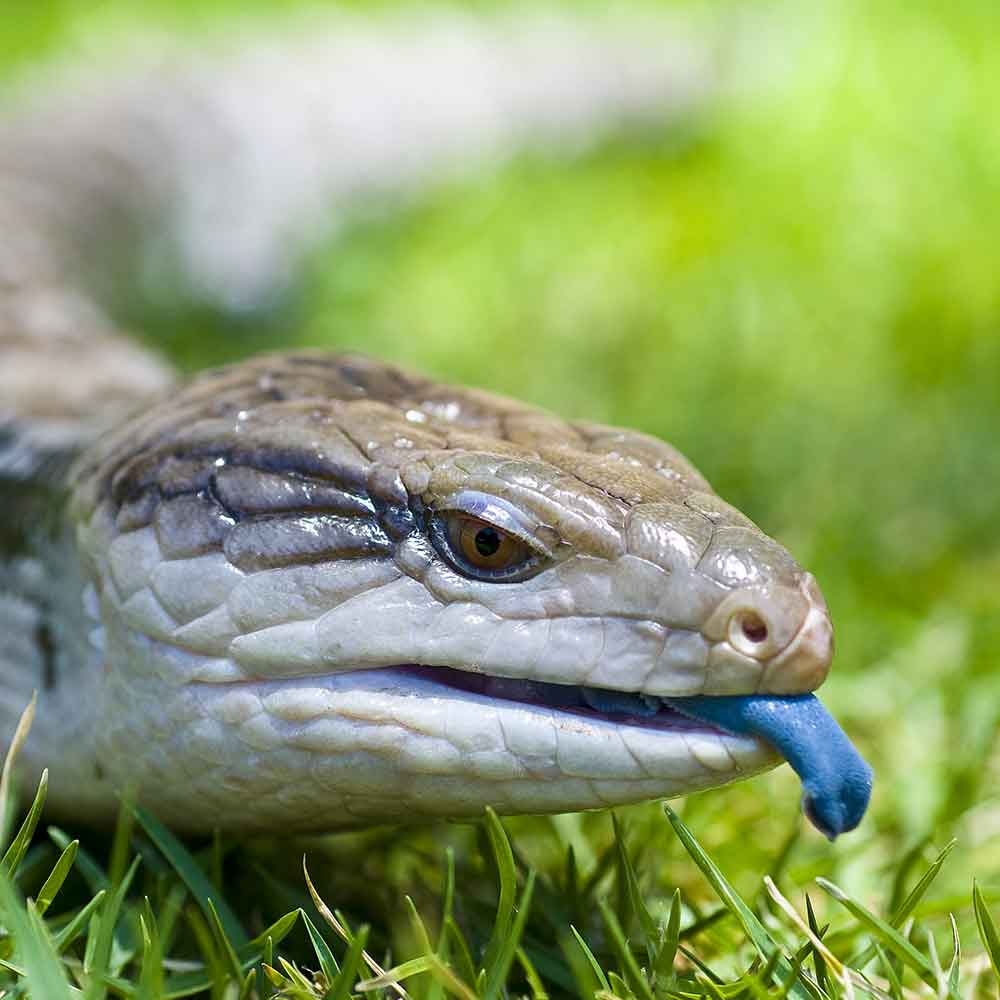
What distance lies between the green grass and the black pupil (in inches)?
15.5

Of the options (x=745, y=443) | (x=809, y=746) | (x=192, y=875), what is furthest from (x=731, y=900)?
(x=745, y=443)

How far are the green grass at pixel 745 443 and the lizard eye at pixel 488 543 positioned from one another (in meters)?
0.37

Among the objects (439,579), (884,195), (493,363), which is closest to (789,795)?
(439,579)

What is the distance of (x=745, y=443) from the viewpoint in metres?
4.54

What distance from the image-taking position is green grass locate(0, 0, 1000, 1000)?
2.32 metres

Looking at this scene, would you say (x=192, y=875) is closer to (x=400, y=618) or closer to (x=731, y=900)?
(x=400, y=618)

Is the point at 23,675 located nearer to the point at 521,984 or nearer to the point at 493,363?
the point at 521,984

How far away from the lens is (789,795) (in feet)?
10.2

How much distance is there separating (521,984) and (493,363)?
3.15 meters

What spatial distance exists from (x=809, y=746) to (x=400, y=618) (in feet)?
2.01

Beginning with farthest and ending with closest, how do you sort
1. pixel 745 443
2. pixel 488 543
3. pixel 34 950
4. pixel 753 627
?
pixel 745 443, pixel 488 543, pixel 753 627, pixel 34 950

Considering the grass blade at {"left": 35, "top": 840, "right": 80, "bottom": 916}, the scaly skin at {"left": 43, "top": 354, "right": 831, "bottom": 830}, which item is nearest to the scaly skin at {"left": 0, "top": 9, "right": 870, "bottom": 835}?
the scaly skin at {"left": 43, "top": 354, "right": 831, "bottom": 830}

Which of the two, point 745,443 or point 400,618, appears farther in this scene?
point 745,443

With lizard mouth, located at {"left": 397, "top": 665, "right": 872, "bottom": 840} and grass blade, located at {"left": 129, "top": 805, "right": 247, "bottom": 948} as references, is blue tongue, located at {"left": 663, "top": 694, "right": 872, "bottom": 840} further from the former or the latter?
grass blade, located at {"left": 129, "top": 805, "right": 247, "bottom": 948}
